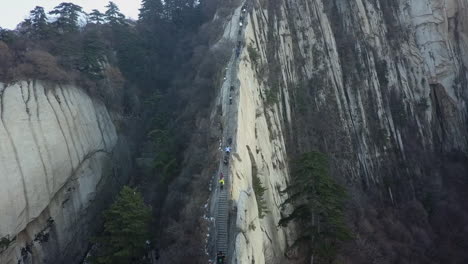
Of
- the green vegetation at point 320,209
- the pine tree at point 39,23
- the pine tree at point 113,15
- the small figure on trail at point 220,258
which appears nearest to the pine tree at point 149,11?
the pine tree at point 113,15

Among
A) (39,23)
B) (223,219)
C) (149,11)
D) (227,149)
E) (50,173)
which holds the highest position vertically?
(149,11)

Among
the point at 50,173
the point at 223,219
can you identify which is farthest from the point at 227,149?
the point at 50,173

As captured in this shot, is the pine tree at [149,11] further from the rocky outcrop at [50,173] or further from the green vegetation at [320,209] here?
the green vegetation at [320,209]

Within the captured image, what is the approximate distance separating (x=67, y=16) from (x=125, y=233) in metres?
29.2

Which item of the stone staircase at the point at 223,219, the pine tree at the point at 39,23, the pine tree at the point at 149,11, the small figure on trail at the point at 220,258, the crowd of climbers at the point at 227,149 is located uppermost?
the pine tree at the point at 149,11

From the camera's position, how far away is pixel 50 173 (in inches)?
1174

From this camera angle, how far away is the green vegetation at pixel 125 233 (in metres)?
22.3

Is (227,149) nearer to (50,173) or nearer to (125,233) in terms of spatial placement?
(125,233)

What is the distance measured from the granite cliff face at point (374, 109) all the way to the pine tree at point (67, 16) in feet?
60.1

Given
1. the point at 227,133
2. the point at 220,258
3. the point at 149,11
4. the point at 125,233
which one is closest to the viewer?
the point at 220,258

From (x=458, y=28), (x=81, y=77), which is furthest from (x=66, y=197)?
(x=458, y=28)

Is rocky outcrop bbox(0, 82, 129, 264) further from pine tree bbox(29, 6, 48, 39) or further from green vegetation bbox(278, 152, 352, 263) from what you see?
green vegetation bbox(278, 152, 352, 263)

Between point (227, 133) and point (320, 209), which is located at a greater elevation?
point (227, 133)

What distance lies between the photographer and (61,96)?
3381cm
